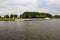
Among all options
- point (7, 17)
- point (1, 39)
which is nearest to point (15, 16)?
point (7, 17)

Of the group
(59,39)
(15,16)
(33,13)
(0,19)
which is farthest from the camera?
(33,13)

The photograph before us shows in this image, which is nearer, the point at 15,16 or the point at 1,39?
the point at 1,39

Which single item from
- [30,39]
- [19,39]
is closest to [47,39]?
[30,39]

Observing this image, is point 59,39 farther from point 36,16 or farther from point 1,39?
point 36,16

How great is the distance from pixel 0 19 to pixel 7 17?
269 inches

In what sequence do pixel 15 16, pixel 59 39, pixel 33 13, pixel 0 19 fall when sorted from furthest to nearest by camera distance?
pixel 33 13
pixel 15 16
pixel 0 19
pixel 59 39

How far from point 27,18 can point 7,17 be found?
23456mm

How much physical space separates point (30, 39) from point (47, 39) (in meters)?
3.13

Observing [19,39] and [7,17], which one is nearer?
[19,39]

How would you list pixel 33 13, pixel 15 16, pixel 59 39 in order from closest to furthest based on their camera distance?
pixel 59 39 → pixel 15 16 → pixel 33 13

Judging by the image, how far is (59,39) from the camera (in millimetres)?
30453

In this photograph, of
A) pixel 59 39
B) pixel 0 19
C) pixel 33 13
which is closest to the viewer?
pixel 59 39

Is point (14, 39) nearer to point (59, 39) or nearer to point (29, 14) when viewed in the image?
point (59, 39)

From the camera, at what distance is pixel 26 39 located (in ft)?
102
